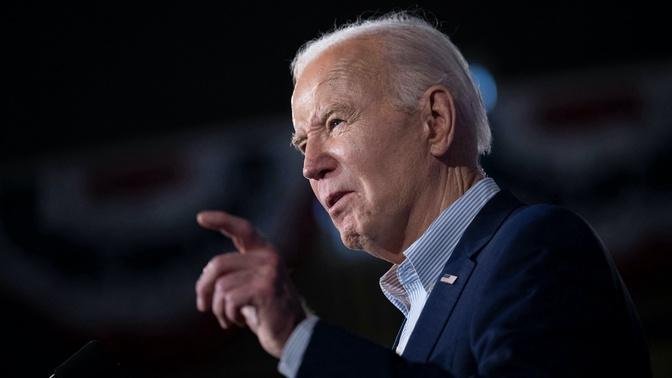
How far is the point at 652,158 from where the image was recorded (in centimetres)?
390

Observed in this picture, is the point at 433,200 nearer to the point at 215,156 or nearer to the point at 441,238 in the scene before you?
the point at 441,238

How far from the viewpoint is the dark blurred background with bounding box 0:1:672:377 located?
154 inches

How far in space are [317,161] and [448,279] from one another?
38cm

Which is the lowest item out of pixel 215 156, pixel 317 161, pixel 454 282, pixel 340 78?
pixel 215 156

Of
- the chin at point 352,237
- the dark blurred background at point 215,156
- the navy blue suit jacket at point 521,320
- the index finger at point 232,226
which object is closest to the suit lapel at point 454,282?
the navy blue suit jacket at point 521,320

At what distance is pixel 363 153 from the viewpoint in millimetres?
1655

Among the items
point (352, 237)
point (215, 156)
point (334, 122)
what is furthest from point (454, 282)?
point (215, 156)

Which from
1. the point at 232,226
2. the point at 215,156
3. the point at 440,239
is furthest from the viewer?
the point at 215,156

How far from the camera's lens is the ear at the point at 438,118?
1715 mm

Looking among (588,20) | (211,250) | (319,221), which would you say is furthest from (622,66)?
(211,250)

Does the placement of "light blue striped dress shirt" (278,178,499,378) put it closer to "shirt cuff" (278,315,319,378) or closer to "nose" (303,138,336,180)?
"nose" (303,138,336,180)

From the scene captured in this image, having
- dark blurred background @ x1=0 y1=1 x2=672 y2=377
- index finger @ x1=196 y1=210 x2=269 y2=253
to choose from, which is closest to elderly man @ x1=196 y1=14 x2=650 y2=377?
index finger @ x1=196 y1=210 x2=269 y2=253

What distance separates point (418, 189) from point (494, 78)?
233 cm

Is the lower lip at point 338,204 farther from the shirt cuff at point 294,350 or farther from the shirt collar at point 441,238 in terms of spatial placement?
the shirt cuff at point 294,350
